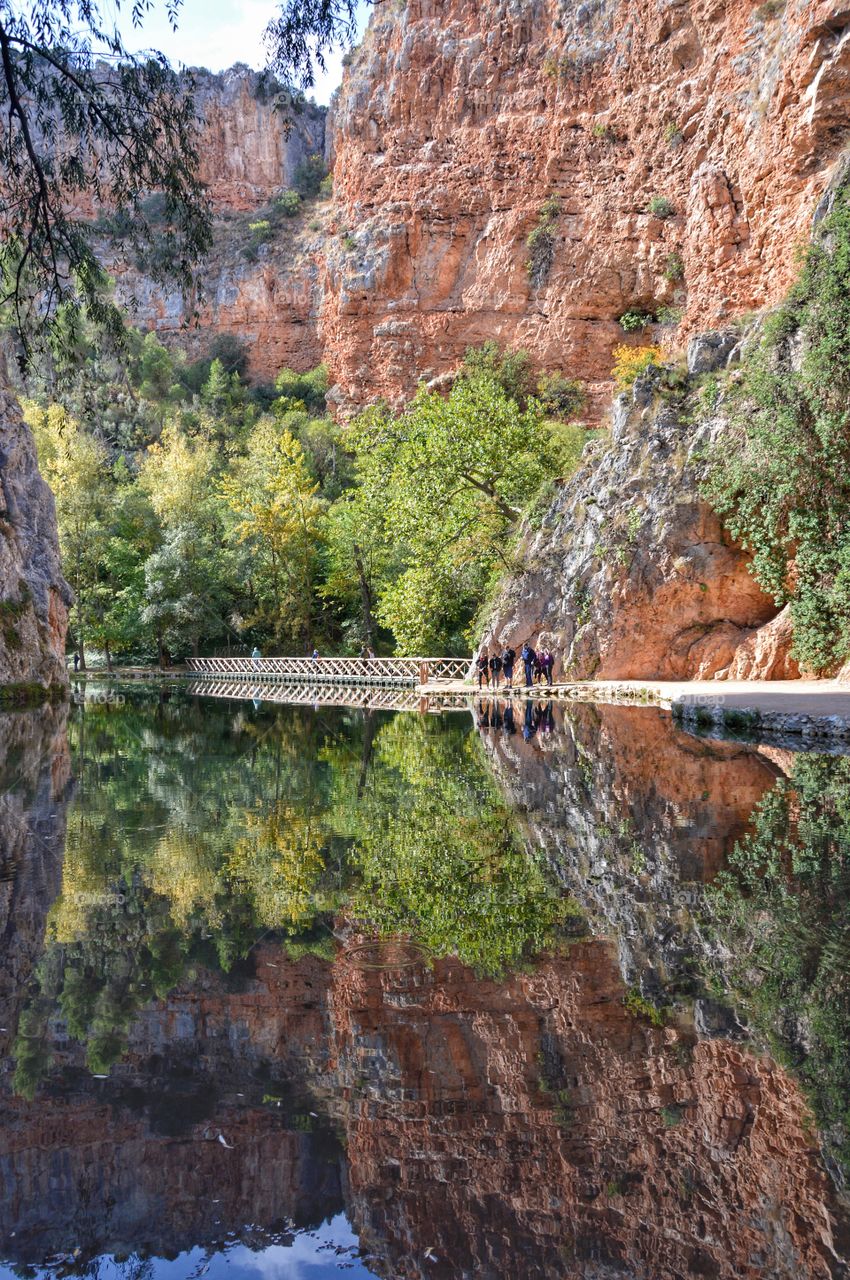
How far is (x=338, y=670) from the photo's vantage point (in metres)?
34.1

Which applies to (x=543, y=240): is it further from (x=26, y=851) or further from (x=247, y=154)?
(x=26, y=851)

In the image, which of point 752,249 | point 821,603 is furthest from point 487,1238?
Result: point 752,249

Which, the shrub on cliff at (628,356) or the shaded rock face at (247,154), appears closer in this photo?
the shrub on cliff at (628,356)

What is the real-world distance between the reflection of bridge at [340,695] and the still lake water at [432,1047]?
53.5ft

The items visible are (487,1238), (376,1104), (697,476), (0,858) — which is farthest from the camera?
(697,476)

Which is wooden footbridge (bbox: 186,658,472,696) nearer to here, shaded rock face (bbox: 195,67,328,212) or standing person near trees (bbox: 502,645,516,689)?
standing person near trees (bbox: 502,645,516,689)

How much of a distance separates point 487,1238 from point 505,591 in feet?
84.0

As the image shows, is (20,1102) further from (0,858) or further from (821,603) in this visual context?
(821,603)

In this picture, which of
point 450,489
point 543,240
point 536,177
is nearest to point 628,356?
point 543,240

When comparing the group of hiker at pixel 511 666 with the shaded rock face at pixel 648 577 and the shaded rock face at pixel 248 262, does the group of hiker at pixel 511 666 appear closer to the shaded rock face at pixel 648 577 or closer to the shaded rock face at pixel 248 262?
the shaded rock face at pixel 648 577

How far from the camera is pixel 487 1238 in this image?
2645 millimetres

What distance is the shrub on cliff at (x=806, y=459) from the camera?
19.2m

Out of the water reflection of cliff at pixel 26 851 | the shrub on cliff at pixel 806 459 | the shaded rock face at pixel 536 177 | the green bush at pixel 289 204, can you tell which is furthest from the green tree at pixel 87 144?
the green bush at pixel 289 204

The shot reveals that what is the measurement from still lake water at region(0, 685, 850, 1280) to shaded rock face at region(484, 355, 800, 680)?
15289 millimetres
